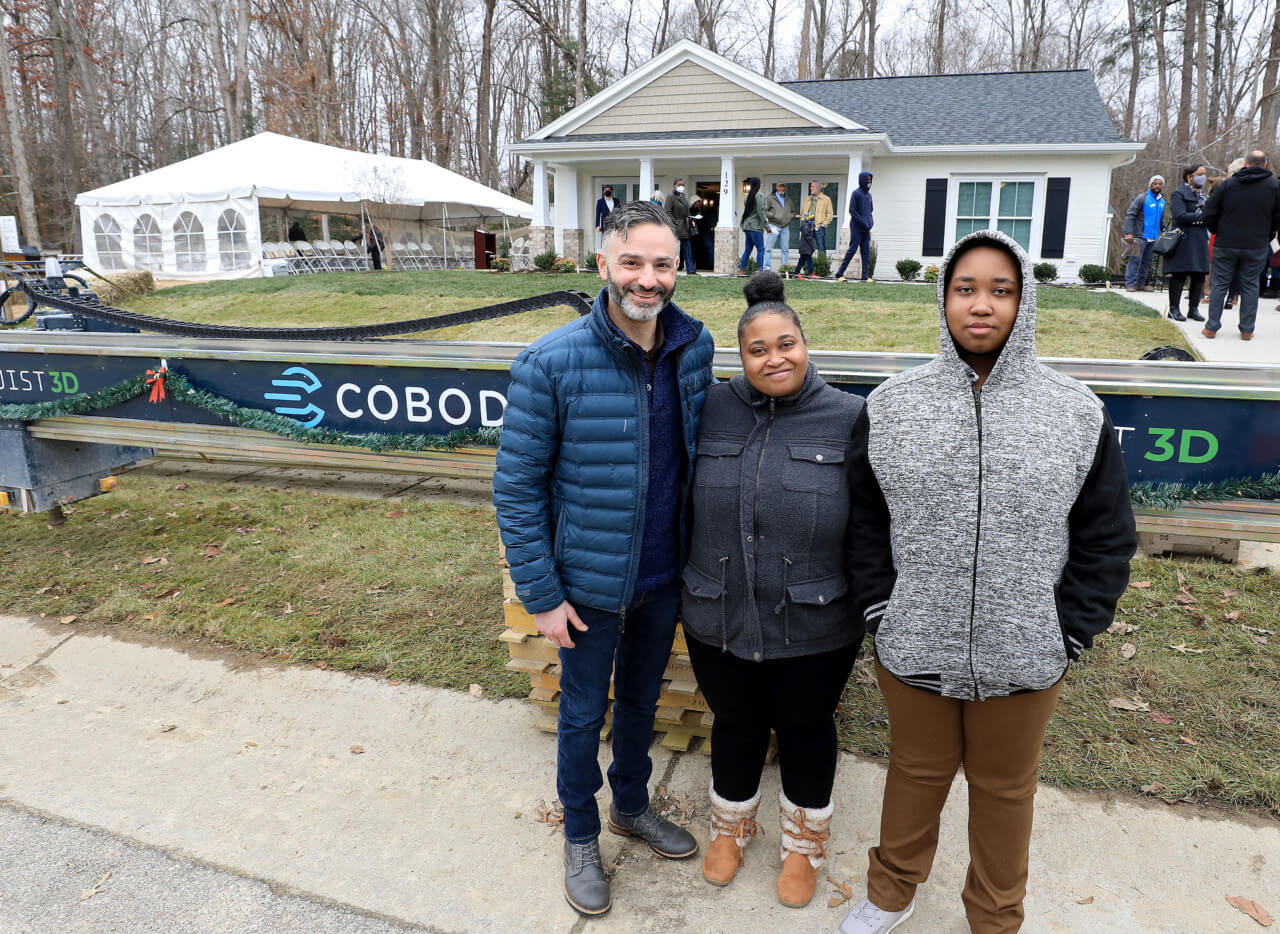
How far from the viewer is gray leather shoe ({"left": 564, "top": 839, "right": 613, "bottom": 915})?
8.13ft

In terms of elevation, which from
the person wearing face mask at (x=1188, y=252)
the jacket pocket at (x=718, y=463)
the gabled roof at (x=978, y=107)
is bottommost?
the jacket pocket at (x=718, y=463)

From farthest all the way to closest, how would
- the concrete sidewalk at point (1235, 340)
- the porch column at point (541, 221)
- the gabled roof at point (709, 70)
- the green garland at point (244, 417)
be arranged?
1. the porch column at point (541, 221)
2. the gabled roof at point (709, 70)
3. the concrete sidewalk at point (1235, 340)
4. the green garland at point (244, 417)

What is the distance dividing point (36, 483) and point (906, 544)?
5.02 metres

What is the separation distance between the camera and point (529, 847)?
2.76 meters

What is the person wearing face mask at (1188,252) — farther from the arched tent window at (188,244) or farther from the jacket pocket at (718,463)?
the arched tent window at (188,244)

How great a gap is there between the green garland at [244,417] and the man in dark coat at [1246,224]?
23.9 ft

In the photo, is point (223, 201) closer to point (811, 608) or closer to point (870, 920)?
point (811, 608)

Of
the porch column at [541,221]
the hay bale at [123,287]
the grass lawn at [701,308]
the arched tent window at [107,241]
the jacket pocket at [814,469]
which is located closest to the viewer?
the jacket pocket at [814,469]

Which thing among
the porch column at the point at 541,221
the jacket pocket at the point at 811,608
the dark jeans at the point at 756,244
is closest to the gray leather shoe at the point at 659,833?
the jacket pocket at the point at 811,608

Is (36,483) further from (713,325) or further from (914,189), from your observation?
(914,189)

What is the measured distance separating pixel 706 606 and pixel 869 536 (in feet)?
1.56

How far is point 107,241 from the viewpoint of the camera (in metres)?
19.8

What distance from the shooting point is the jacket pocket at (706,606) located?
2.35m

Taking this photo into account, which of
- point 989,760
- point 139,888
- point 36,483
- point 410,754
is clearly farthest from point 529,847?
point 36,483
